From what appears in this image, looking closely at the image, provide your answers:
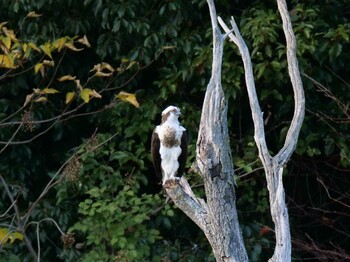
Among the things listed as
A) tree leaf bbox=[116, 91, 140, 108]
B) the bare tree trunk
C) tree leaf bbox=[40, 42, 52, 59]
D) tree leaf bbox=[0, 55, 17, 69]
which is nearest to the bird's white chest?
tree leaf bbox=[116, 91, 140, 108]

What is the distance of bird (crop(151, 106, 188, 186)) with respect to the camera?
19.9 feet

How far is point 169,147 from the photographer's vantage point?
6238 millimetres

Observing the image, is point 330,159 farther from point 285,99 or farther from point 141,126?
point 141,126

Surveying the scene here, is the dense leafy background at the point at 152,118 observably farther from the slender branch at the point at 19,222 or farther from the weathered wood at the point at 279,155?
the weathered wood at the point at 279,155

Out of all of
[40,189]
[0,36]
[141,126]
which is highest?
[0,36]

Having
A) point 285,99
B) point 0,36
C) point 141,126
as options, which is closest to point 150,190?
point 141,126

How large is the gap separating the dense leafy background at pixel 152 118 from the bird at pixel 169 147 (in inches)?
28.2

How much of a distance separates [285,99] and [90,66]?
1.41m

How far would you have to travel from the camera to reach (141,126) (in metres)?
7.46

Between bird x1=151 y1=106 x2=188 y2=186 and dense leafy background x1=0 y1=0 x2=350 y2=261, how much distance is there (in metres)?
0.72

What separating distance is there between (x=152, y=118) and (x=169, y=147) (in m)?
1.19

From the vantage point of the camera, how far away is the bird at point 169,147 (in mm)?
6078

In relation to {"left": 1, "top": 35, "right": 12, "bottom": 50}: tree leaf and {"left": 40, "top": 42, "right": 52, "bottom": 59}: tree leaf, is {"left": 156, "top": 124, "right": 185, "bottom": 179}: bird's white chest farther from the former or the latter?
{"left": 1, "top": 35, "right": 12, "bottom": 50}: tree leaf

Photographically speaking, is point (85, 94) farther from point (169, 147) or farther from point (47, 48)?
point (169, 147)
